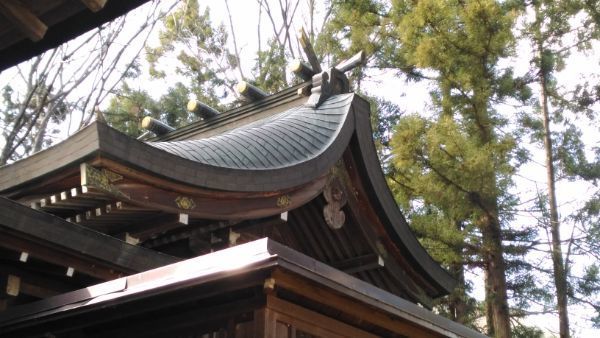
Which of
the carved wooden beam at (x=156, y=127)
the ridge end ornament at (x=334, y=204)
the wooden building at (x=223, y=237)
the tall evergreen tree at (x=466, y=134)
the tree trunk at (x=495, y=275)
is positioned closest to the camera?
the wooden building at (x=223, y=237)

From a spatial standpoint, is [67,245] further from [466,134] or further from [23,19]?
[466,134]

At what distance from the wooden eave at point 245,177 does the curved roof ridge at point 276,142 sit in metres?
0.02

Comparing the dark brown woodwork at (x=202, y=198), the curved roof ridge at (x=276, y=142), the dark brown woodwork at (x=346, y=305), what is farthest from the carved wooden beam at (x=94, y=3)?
the curved roof ridge at (x=276, y=142)

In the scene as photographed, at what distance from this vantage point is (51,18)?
2.41 m

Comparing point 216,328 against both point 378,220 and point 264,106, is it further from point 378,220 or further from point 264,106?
point 264,106

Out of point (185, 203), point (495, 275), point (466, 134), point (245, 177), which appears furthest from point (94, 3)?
point (495, 275)

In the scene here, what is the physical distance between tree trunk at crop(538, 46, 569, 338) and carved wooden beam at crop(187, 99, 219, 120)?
20.4ft

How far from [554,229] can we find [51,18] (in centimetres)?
1137

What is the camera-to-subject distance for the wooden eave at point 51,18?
233 cm

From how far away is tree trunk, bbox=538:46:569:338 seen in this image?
1158 cm

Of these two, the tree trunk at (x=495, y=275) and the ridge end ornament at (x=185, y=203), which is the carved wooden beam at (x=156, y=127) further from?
the tree trunk at (x=495, y=275)

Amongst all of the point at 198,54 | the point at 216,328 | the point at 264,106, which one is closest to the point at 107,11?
the point at 216,328

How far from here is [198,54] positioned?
22406 mm

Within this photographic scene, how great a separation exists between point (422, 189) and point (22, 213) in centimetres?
786
